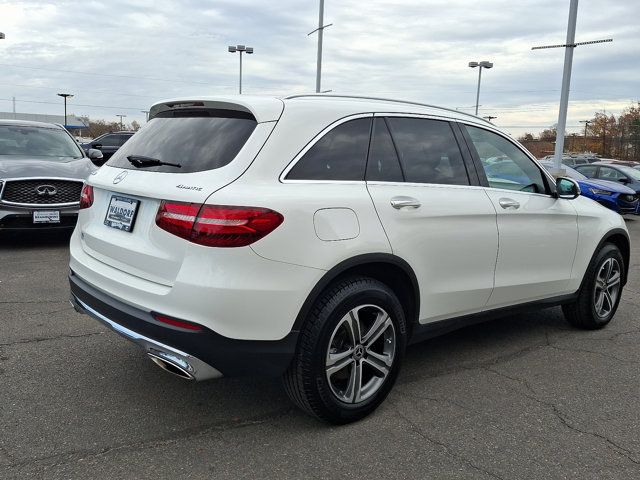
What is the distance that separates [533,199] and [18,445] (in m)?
3.59

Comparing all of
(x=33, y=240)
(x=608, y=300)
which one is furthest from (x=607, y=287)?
(x=33, y=240)

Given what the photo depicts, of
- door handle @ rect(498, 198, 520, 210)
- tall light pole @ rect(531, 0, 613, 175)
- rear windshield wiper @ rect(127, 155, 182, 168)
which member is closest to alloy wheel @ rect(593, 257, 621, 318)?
door handle @ rect(498, 198, 520, 210)

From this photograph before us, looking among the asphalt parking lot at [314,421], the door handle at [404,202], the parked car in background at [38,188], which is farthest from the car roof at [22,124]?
the door handle at [404,202]

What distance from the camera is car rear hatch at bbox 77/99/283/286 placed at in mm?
2826

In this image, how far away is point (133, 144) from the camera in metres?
3.59

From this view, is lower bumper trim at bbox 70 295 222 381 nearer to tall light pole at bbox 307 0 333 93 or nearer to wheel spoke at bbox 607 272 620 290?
wheel spoke at bbox 607 272 620 290

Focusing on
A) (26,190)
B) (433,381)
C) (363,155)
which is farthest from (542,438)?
(26,190)

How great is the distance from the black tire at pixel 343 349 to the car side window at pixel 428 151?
781 millimetres

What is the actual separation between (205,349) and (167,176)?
0.92m

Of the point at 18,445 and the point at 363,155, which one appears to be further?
the point at 363,155

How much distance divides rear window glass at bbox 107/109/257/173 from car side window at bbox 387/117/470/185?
101cm

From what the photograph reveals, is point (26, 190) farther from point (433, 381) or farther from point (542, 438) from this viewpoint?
point (542, 438)

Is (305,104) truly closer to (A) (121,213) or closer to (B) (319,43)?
(A) (121,213)

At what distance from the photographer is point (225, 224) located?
2.67m
